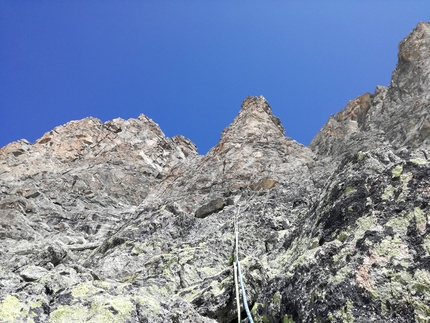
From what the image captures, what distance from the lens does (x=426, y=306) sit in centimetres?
625

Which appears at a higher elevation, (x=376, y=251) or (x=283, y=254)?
(x=283, y=254)

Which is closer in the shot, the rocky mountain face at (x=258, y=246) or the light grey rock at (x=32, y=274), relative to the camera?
the rocky mountain face at (x=258, y=246)

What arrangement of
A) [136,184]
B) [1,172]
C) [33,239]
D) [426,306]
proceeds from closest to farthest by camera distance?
[426,306]
[33,239]
[136,184]
[1,172]

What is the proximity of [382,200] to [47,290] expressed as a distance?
7.42 metres

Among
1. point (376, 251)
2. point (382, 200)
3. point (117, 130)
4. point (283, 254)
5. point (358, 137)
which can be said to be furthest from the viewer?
point (117, 130)

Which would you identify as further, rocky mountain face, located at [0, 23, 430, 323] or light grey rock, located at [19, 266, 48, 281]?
light grey rock, located at [19, 266, 48, 281]

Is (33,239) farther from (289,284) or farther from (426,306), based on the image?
(426,306)

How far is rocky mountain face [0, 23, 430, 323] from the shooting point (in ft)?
23.4

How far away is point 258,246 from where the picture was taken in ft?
51.0

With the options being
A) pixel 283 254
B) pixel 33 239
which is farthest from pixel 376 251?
pixel 33 239

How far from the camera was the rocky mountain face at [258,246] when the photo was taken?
7133mm

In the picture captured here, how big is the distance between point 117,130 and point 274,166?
53.8 meters

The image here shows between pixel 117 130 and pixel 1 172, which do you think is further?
pixel 117 130

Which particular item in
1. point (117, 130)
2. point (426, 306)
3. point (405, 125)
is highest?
point (117, 130)
